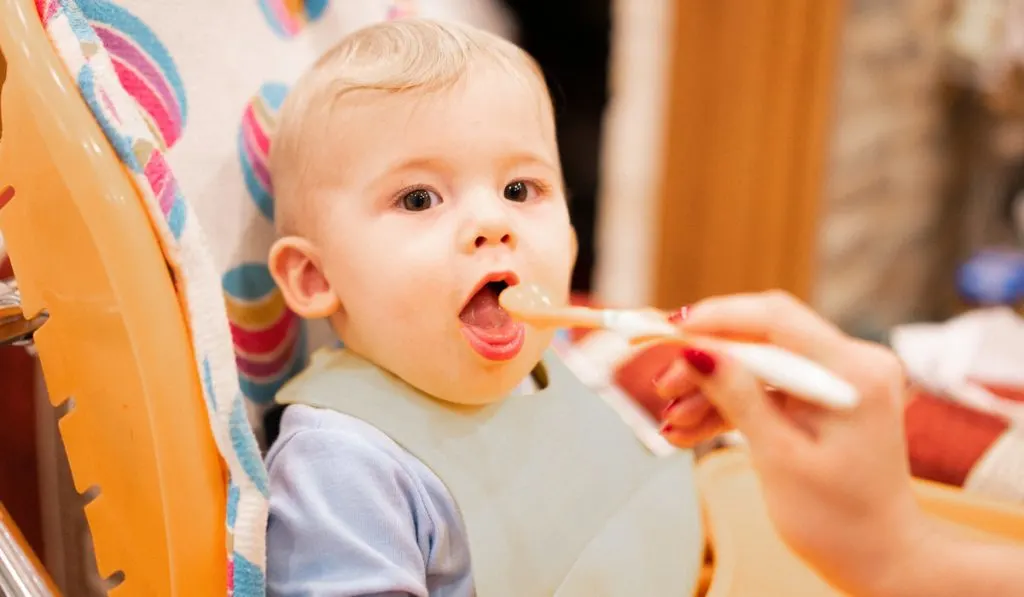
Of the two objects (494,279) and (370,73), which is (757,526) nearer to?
(494,279)

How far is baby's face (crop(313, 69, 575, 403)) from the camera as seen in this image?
1.91 ft

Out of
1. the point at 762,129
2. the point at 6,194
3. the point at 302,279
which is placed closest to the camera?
the point at 6,194

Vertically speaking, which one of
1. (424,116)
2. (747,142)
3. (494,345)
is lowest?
(747,142)

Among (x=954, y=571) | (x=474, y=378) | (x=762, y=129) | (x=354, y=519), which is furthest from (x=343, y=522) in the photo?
(x=762, y=129)

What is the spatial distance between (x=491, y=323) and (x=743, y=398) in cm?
22

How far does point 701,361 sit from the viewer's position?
0.42 m

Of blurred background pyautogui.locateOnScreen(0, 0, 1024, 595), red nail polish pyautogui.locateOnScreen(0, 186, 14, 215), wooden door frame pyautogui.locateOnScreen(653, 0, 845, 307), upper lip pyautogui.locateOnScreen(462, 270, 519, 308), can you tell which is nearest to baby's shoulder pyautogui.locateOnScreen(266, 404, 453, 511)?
upper lip pyautogui.locateOnScreen(462, 270, 519, 308)

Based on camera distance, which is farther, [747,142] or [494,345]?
[747,142]

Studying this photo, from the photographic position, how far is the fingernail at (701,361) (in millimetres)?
420

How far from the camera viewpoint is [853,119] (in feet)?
6.39

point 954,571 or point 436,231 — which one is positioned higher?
point 436,231

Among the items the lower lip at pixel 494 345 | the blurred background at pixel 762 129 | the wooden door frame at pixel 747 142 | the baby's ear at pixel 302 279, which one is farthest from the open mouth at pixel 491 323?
the wooden door frame at pixel 747 142

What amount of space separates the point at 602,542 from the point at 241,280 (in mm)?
330

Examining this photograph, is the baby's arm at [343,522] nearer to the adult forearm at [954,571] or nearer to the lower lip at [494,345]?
the lower lip at [494,345]
